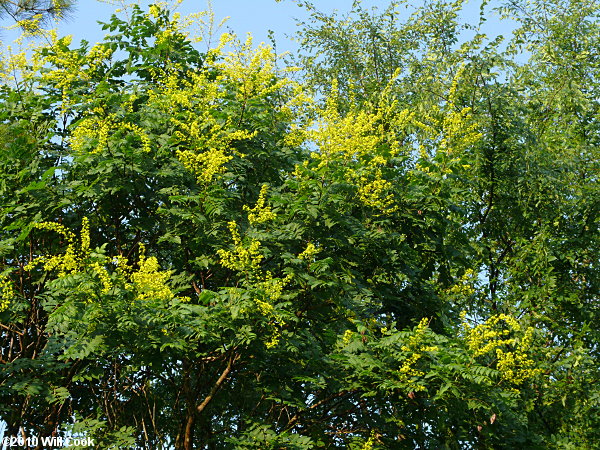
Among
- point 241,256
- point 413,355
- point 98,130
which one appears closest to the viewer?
point 413,355

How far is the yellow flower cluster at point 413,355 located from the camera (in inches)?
271

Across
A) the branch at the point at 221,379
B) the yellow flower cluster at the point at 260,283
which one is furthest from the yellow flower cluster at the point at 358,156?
the branch at the point at 221,379

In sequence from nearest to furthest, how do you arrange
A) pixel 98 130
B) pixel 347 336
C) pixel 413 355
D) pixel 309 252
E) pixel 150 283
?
pixel 150 283
pixel 413 355
pixel 309 252
pixel 347 336
pixel 98 130

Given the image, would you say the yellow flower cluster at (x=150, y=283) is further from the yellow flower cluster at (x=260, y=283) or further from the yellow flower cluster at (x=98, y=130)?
the yellow flower cluster at (x=98, y=130)

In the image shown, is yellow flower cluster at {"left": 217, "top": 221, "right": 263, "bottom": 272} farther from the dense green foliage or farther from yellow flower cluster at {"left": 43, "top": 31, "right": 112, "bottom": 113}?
yellow flower cluster at {"left": 43, "top": 31, "right": 112, "bottom": 113}

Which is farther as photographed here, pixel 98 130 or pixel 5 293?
pixel 98 130

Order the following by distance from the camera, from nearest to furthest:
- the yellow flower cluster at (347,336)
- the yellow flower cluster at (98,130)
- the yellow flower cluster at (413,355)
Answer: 1. the yellow flower cluster at (413,355)
2. the yellow flower cluster at (347,336)
3. the yellow flower cluster at (98,130)

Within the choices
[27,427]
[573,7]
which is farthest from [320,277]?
[573,7]

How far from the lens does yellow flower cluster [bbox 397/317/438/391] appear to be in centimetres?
689

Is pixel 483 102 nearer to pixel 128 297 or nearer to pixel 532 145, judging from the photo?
pixel 532 145

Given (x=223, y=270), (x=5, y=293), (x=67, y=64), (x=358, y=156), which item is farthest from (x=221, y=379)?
(x=67, y=64)

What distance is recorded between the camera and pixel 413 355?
6.95 metres

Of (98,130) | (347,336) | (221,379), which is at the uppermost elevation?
(98,130)

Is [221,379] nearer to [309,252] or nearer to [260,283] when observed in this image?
[260,283]
